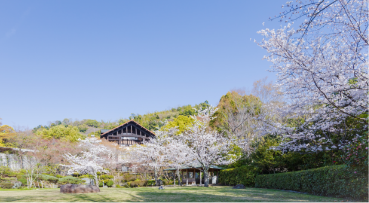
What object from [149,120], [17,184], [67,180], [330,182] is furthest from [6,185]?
[149,120]

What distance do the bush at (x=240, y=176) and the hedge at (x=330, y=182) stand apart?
13.1ft

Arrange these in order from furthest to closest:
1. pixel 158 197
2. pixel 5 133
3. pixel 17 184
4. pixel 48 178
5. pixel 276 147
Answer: pixel 5 133, pixel 48 178, pixel 17 184, pixel 276 147, pixel 158 197

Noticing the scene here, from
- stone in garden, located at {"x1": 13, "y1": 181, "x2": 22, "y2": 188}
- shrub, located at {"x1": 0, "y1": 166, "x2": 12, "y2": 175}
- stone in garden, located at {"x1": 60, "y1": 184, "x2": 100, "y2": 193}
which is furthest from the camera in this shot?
shrub, located at {"x1": 0, "y1": 166, "x2": 12, "y2": 175}

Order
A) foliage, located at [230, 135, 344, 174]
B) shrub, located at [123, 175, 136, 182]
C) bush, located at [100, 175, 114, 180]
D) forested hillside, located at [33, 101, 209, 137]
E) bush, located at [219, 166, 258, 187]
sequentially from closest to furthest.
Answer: foliage, located at [230, 135, 344, 174] < bush, located at [219, 166, 258, 187] < bush, located at [100, 175, 114, 180] < shrub, located at [123, 175, 136, 182] < forested hillside, located at [33, 101, 209, 137]

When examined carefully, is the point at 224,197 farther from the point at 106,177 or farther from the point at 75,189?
the point at 106,177

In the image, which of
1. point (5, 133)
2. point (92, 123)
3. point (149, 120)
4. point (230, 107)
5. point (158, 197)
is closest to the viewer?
point (158, 197)

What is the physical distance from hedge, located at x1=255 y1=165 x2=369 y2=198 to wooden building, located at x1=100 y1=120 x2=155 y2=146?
2453 centimetres

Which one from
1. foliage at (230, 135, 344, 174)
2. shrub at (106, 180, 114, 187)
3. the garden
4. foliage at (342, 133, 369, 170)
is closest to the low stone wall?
the garden

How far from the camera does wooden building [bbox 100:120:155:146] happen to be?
33.4 metres

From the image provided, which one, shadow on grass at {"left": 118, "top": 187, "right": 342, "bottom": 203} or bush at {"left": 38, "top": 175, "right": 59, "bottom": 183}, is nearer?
shadow on grass at {"left": 118, "top": 187, "right": 342, "bottom": 203}

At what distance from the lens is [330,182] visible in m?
7.70

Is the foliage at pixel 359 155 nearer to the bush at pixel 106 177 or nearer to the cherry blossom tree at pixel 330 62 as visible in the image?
the cherry blossom tree at pixel 330 62

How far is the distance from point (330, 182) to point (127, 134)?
29.5 m

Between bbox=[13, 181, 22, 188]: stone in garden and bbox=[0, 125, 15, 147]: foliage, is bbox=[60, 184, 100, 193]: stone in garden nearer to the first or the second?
bbox=[13, 181, 22, 188]: stone in garden
